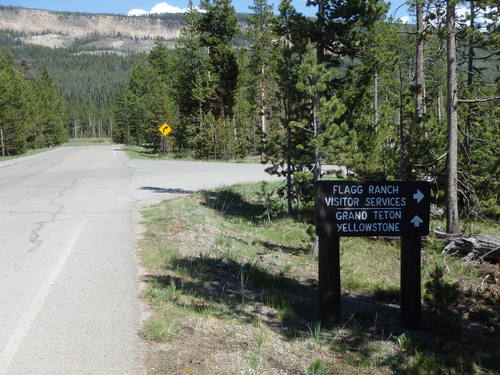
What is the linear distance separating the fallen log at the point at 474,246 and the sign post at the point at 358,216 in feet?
16.0

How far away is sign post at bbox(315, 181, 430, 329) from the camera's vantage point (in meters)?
5.29

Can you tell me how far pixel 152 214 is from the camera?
37.9 ft

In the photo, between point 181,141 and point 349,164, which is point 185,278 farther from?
point 181,141

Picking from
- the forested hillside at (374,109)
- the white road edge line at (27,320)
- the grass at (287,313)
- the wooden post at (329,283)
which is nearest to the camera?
the white road edge line at (27,320)

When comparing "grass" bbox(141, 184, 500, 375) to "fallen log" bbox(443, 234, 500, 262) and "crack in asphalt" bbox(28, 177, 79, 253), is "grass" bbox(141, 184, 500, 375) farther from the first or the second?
Answer: "crack in asphalt" bbox(28, 177, 79, 253)

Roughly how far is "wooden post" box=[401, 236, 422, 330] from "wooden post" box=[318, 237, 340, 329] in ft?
2.92

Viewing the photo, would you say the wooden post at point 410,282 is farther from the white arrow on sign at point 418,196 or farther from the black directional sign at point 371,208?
the white arrow on sign at point 418,196

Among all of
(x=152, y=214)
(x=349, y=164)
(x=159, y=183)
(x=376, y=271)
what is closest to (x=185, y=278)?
(x=376, y=271)

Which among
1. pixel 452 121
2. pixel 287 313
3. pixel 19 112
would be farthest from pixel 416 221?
pixel 19 112

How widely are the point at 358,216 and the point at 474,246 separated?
5.74 metres

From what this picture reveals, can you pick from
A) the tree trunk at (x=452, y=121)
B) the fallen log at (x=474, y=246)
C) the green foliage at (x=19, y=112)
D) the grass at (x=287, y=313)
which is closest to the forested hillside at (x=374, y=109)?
the tree trunk at (x=452, y=121)

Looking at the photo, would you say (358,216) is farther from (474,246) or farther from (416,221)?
(474,246)

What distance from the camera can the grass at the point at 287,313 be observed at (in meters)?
4.48

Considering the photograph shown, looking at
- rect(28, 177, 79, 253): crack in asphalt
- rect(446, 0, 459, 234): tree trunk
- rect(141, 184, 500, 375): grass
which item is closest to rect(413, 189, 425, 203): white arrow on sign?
rect(141, 184, 500, 375): grass
